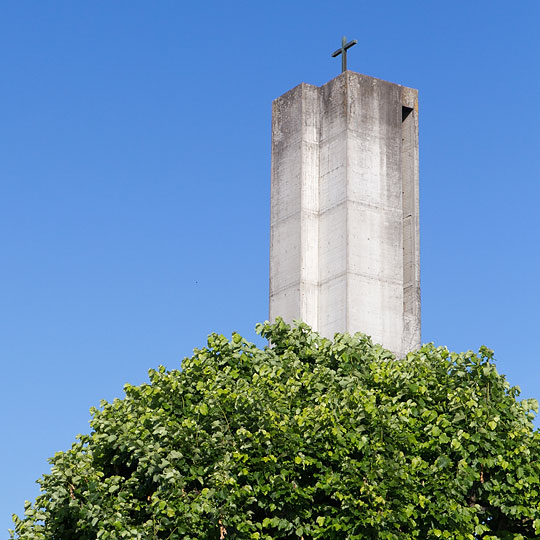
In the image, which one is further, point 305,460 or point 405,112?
point 405,112

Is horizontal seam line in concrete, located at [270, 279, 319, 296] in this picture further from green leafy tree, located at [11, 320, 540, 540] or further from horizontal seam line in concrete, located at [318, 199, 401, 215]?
green leafy tree, located at [11, 320, 540, 540]

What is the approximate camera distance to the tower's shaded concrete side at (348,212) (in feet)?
107

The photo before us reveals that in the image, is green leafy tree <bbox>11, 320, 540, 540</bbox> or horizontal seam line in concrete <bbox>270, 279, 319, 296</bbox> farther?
horizontal seam line in concrete <bbox>270, 279, 319, 296</bbox>

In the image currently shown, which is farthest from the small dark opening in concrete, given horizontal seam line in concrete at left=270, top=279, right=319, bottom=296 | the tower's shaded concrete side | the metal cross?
horizontal seam line in concrete at left=270, top=279, right=319, bottom=296

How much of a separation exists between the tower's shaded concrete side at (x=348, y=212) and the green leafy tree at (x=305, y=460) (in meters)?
6.24

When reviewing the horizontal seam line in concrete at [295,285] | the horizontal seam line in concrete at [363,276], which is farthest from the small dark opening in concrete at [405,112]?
the horizontal seam line in concrete at [295,285]

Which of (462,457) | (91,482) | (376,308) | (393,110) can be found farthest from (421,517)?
(393,110)

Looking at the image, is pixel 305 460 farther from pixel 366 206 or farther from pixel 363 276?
pixel 366 206

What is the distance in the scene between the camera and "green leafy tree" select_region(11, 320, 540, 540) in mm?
23484

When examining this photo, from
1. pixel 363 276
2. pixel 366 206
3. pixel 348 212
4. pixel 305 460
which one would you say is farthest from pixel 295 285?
pixel 305 460

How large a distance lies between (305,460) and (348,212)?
34.6ft

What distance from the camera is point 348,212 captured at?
32625 mm

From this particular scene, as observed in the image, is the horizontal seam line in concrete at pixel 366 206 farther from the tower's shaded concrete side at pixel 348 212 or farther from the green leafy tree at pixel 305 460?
the green leafy tree at pixel 305 460

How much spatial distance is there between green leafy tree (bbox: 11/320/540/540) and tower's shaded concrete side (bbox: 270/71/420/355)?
246 inches
